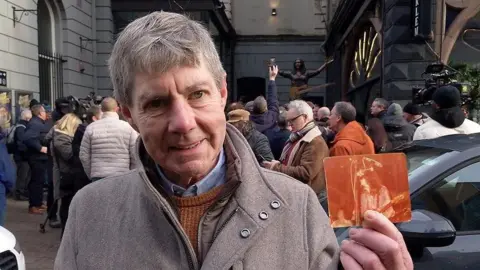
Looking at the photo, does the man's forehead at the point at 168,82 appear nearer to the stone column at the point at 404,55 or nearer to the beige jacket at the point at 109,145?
the beige jacket at the point at 109,145

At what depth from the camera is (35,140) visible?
868cm

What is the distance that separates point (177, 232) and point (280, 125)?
19.6 ft

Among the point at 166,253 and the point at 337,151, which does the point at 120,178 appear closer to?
the point at 166,253

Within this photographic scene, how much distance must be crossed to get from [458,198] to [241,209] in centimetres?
235

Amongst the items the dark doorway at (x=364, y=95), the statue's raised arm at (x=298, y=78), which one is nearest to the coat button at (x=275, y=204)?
the dark doorway at (x=364, y=95)

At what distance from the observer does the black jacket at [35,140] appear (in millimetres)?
8672

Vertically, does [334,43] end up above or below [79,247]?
above

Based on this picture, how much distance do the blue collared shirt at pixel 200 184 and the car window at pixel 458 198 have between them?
2013mm

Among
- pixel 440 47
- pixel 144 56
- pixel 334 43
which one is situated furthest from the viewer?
pixel 334 43

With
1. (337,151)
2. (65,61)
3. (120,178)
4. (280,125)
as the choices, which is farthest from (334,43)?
(120,178)

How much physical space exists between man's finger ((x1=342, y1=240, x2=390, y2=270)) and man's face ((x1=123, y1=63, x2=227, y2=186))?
1.52 feet

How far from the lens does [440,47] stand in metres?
10.4

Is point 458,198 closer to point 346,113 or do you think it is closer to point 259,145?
point 346,113

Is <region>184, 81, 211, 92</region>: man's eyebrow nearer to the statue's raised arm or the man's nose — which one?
the man's nose
